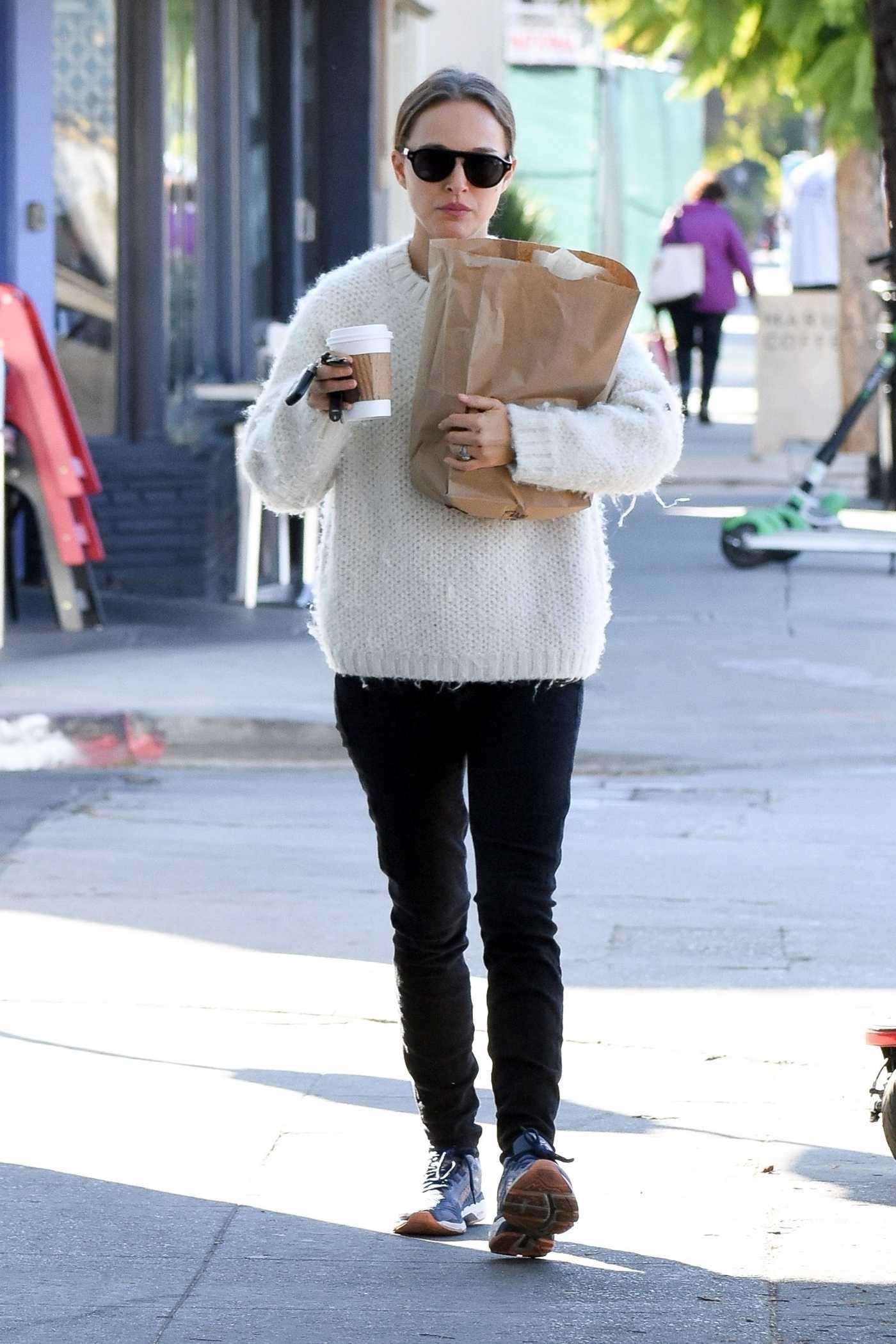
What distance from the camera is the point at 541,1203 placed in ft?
11.6

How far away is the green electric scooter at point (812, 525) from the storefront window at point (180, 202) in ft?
9.49

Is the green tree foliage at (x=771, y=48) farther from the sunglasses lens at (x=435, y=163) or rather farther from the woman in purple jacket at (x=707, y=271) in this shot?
the sunglasses lens at (x=435, y=163)

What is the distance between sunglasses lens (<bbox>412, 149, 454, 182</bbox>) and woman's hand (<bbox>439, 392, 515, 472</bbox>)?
336 mm

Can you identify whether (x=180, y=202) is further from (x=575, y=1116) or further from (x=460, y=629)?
(x=460, y=629)

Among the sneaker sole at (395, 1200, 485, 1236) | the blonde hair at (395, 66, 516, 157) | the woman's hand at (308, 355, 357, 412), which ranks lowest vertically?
the sneaker sole at (395, 1200, 485, 1236)

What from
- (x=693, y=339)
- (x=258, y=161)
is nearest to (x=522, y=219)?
(x=693, y=339)

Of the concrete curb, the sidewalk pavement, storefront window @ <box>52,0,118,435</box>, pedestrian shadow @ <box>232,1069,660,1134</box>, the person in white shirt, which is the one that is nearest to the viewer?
pedestrian shadow @ <box>232,1069,660,1134</box>

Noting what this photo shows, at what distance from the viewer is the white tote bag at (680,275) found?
2009 cm

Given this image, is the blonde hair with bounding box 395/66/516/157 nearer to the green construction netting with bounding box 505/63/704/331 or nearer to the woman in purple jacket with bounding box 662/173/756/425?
the woman in purple jacket with bounding box 662/173/756/425

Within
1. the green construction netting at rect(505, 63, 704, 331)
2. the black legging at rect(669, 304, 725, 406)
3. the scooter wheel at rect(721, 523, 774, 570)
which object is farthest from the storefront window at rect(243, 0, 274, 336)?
the green construction netting at rect(505, 63, 704, 331)

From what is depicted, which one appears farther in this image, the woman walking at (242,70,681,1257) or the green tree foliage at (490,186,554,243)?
the green tree foliage at (490,186,554,243)

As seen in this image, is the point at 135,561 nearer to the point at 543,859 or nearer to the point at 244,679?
the point at 244,679

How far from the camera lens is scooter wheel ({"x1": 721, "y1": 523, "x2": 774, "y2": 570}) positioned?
12219 mm

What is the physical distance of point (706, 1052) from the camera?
4.69 m
